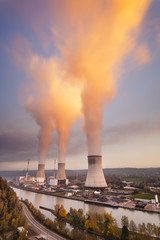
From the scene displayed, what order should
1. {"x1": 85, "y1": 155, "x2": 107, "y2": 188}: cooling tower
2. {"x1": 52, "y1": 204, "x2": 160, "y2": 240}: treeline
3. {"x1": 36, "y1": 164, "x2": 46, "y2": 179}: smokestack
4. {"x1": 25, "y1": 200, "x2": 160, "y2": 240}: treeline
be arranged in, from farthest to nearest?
{"x1": 36, "y1": 164, "x2": 46, "y2": 179}: smokestack → {"x1": 85, "y1": 155, "x2": 107, "y2": 188}: cooling tower → {"x1": 25, "y1": 200, "x2": 160, "y2": 240}: treeline → {"x1": 52, "y1": 204, "x2": 160, "y2": 240}: treeline

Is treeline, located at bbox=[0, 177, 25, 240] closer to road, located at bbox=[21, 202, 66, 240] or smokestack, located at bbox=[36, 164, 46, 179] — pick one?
road, located at bbox=[21, 202, 66, 240]

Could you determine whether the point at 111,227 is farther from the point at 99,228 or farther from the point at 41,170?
the point at 41,170

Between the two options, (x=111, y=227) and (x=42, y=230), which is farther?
(x=42, y=230)

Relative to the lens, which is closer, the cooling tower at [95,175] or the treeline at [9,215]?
the treeline at [9,215]

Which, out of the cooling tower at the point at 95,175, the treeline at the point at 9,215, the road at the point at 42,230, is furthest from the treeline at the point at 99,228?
the cooling tower at the point at 95,175

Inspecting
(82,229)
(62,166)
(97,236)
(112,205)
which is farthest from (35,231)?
(62,166)

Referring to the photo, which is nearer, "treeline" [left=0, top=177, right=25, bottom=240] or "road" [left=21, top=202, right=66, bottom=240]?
"road" [left=21, top=202, right=66, bottom=240]

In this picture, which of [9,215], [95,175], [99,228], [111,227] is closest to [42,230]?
[9,215]

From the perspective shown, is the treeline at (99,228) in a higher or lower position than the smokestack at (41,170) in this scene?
lower

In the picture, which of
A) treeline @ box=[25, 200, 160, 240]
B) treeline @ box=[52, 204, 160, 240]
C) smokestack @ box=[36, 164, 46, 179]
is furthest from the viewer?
smokestack @ box=[36, 164, 46, 179]

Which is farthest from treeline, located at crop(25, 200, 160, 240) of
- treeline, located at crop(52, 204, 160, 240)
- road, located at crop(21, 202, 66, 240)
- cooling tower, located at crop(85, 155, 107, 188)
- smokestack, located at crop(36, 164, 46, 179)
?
smokestack, located at crop(36, 164, 46, 179)

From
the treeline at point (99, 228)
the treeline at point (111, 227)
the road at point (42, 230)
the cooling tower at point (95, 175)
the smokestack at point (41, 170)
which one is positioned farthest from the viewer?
the smokestack at point (41, 170)

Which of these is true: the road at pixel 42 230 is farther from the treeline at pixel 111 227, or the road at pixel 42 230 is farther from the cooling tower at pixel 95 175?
the cooling tower at pixel 95 175
